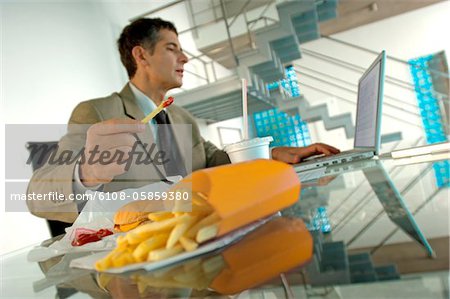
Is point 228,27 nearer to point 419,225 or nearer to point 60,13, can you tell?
point 60,13

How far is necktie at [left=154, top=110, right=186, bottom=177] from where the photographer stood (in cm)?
107

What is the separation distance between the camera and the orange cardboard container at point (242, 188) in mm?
211

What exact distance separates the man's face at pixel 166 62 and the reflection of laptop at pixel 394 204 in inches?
36.2

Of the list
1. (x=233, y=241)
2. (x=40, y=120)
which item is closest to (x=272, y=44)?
(x=40, y=120)

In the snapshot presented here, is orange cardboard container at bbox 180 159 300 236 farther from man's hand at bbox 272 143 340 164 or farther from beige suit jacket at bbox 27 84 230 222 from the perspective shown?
man's hand at bbox 272 143 340 164

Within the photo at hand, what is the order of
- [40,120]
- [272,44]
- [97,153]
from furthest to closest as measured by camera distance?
[272,44], [40,120], [97,153]

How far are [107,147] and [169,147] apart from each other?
26.1 inches

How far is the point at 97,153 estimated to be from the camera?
19.4 inches

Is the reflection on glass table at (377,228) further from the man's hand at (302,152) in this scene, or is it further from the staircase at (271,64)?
the staircase at (271,64)

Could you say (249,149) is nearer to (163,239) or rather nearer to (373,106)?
(163,239)

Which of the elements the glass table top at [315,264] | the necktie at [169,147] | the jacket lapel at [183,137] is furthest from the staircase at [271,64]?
the glass table top at [315,264]

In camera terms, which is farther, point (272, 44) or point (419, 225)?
point (272, 44)

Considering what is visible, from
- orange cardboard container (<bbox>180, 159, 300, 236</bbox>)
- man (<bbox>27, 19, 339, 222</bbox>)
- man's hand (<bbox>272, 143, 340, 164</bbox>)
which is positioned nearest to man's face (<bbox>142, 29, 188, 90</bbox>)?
man (<bbox>27, 19, 339, 222</bbox>)

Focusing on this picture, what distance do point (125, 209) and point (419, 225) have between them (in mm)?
255
